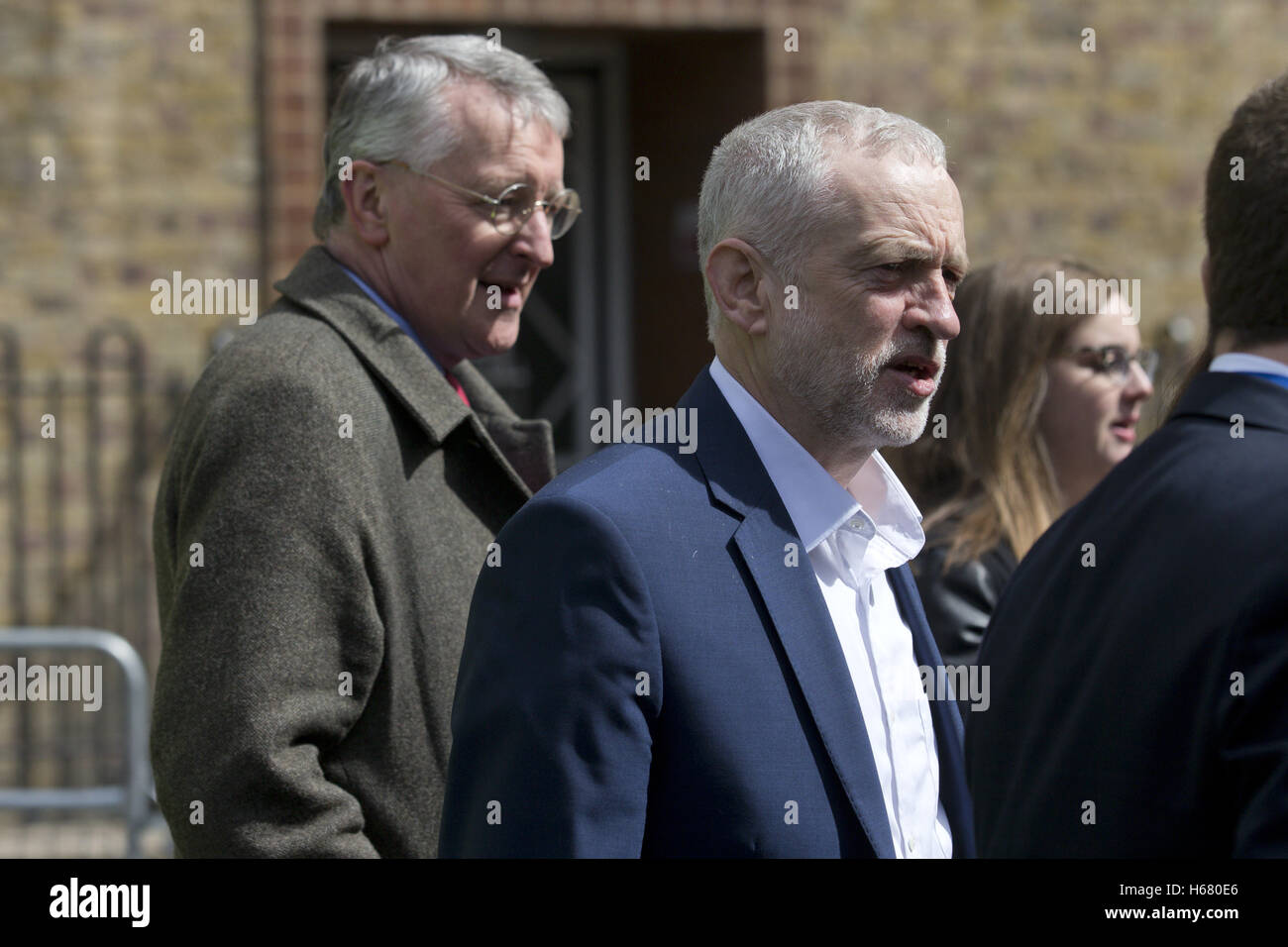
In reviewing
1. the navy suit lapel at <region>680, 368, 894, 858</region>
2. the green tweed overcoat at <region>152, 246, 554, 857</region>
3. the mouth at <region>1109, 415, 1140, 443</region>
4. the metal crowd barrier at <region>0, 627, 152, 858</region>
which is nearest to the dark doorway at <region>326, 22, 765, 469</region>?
the metal crowd barrier at <region>0, 627, 152, 858</region>

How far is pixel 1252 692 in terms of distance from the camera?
5.64 feet

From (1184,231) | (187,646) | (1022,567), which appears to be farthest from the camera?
(1184,231)

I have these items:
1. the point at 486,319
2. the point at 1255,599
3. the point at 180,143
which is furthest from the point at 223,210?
the point at 1255,599

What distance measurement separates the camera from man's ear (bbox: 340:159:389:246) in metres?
2.87

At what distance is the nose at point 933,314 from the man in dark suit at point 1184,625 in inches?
11.3

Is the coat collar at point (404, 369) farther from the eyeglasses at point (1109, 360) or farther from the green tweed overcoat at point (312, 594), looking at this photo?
the eyeglasses at point (1109, 360)

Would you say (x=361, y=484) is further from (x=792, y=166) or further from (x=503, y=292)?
(x=792, y=166)

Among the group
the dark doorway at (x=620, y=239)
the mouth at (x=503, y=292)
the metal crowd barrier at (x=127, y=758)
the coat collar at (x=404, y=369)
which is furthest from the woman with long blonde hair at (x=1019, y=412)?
the dark doorway at (x=620, y=239)

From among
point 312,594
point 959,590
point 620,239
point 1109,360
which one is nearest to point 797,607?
point 312,594

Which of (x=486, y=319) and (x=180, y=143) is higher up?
(x=180, y=143)

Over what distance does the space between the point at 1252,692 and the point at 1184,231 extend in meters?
7.03

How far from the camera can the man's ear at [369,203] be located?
2867mm
